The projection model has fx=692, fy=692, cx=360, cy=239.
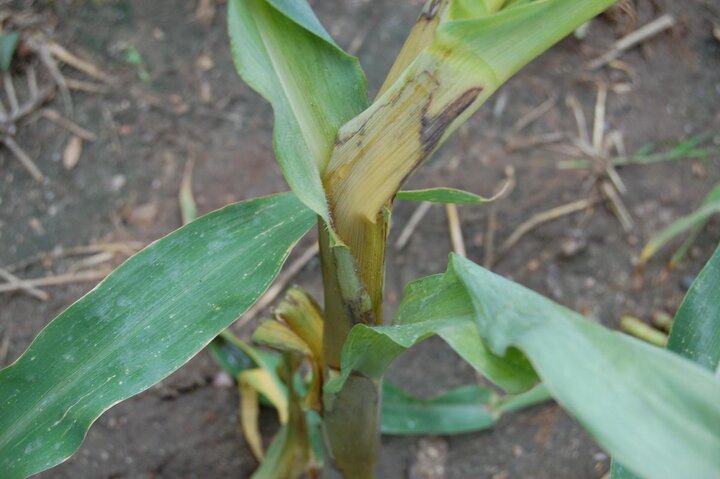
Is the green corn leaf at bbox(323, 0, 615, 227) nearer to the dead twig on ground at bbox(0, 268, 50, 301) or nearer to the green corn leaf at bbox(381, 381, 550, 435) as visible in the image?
the green corn leaf at bbox(381, 381, 550, 435)

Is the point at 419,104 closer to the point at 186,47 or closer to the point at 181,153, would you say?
the point at 181,153

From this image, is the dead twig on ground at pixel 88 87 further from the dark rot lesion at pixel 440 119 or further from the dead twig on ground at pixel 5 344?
the dark rot lesion at pixel 440 119

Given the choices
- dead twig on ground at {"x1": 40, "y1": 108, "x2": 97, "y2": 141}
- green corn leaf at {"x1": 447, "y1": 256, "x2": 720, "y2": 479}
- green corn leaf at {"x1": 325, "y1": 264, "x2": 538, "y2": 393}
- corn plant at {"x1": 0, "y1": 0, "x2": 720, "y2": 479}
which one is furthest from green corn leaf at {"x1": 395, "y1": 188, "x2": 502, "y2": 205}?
dead twig on ground at {"x1": 40, "y1": 108, "x2": 97, "y2": 141}

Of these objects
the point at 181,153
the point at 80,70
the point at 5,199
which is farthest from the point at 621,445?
the point at 80,70

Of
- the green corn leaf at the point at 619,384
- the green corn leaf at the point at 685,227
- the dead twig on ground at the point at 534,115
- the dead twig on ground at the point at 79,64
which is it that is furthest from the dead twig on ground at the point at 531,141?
the green corn leaf at the point at 619,384

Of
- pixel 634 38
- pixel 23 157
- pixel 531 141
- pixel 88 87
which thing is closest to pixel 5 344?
pixel 23 157

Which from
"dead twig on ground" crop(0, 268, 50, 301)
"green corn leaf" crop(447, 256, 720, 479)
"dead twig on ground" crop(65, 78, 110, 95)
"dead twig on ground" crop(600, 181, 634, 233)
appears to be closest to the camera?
"green corn leaf" crop(447, 256, 720, 479)

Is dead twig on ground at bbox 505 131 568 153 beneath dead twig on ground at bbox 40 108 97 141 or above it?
beneath
